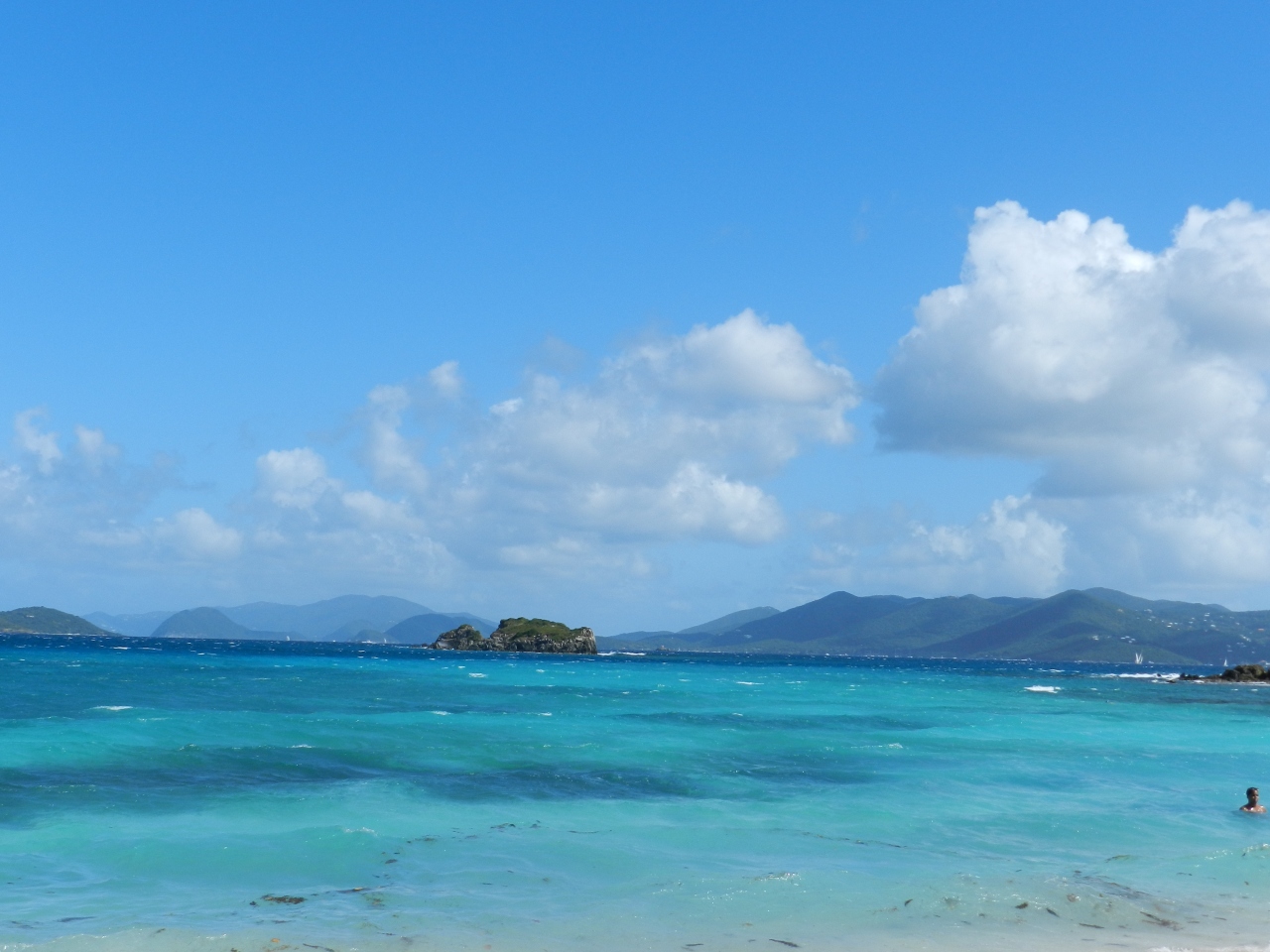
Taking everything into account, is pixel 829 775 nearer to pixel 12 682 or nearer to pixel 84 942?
pixel 84 942

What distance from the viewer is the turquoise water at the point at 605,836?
628 inches

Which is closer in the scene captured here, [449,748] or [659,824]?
[659,824]

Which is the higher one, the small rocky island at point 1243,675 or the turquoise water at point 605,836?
the turquoise water at point 605,836

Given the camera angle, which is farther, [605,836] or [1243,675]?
[1243,675]

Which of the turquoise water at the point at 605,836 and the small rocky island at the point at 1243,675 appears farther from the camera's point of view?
the small rocky island at the point at 1243,675

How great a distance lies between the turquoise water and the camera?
16.0 metres

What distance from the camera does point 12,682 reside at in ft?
216

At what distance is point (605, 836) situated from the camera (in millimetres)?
22750

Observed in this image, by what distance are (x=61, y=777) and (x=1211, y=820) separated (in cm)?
3159

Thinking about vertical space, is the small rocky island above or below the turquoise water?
below

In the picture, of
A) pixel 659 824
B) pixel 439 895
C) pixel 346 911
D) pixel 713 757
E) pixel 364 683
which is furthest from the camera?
pixel 364 683

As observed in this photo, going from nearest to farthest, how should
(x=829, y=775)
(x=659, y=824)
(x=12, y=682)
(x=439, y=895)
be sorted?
(x=439, y=895), (x=659, y=824), (x=829, y=775), (x=12, y=682)

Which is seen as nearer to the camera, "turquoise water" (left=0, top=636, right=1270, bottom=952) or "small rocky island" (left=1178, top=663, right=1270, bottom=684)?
"turquoise water" (left=0, top=636, right=1270, bottom=952)

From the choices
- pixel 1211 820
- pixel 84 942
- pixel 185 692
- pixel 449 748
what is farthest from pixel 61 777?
pixel 185 692
